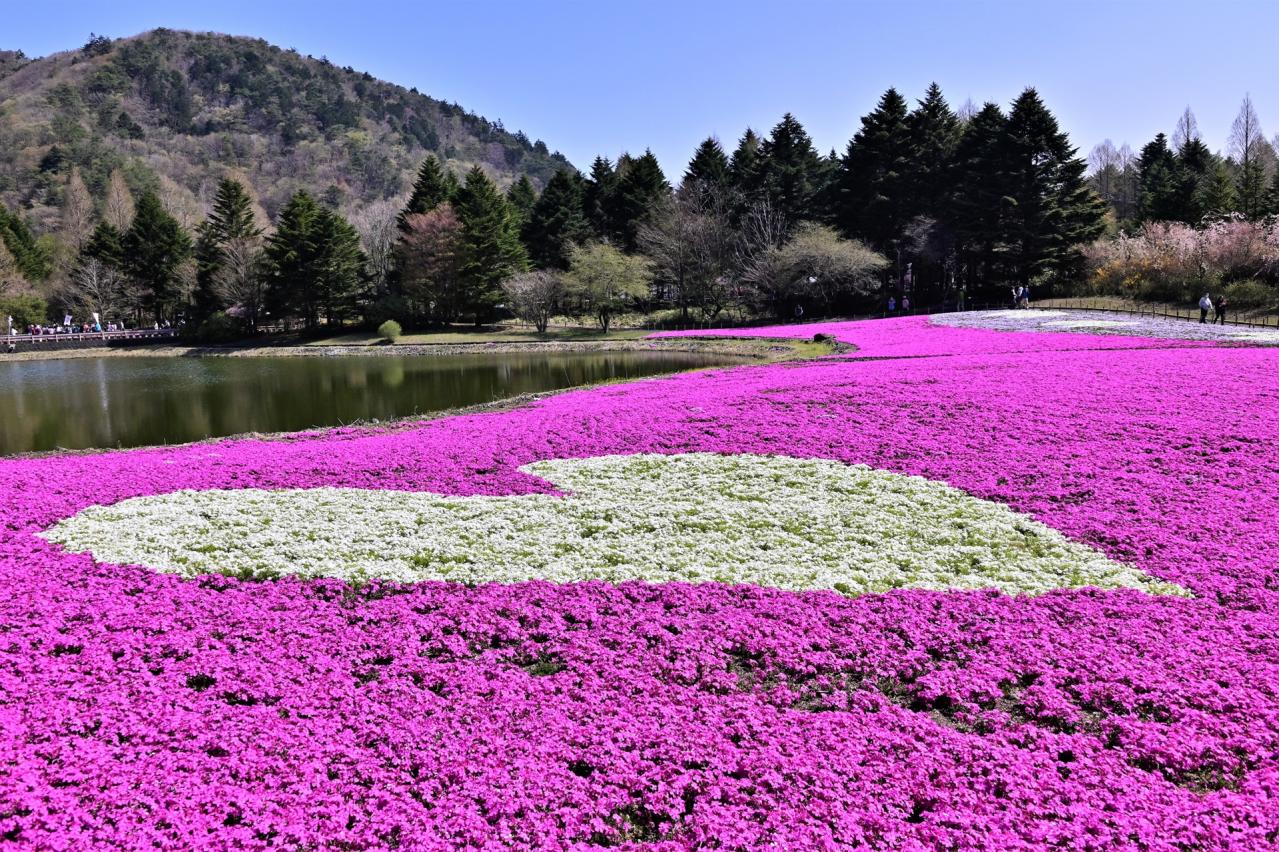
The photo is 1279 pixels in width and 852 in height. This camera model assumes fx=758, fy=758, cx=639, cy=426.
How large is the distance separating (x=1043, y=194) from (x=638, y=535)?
57928 millimetres

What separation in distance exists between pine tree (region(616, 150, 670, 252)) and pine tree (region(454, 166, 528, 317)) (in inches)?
461

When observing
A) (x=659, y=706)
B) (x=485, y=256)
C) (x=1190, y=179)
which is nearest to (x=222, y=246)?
(x=485, y=256)

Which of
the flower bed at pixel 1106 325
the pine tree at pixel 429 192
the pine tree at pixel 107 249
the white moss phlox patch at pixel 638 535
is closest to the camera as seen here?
the white moss phlox patch at pixel 638 535

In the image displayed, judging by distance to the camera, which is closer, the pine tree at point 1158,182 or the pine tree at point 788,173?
the pine tree at point 1158,182

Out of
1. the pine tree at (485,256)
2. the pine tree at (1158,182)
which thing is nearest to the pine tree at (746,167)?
the pine tree at (485,256)

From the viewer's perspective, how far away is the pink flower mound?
14.8 feet

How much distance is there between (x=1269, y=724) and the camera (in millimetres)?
5281

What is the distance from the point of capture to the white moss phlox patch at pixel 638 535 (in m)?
8.34

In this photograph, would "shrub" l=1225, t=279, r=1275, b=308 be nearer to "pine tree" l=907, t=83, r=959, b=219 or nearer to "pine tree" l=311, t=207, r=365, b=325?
"pine tree" l=907, t=83, r=959, b=219

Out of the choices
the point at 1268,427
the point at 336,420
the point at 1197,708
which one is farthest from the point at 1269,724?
the point at 336,420

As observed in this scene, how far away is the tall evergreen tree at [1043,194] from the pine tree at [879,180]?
8.60 meters

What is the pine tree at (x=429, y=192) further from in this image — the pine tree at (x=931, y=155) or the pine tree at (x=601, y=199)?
the pine tree at (x=931, y=155)

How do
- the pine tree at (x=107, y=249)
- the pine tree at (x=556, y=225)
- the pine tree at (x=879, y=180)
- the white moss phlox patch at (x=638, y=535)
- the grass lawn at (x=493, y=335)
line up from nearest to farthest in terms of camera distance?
the white moss phlox patch at (x=638, y=535), the grass lawn at (x=493, y=335), the pine tree at (x=879, y=180), the pine tree at (x=556, y=225), the pine tree at (x=107, y=249)

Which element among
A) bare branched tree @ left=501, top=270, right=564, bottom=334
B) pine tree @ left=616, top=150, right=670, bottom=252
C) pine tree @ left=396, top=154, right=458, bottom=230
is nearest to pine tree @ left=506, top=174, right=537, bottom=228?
pine tree @ left=396, top=154, right=458, bottom=230
